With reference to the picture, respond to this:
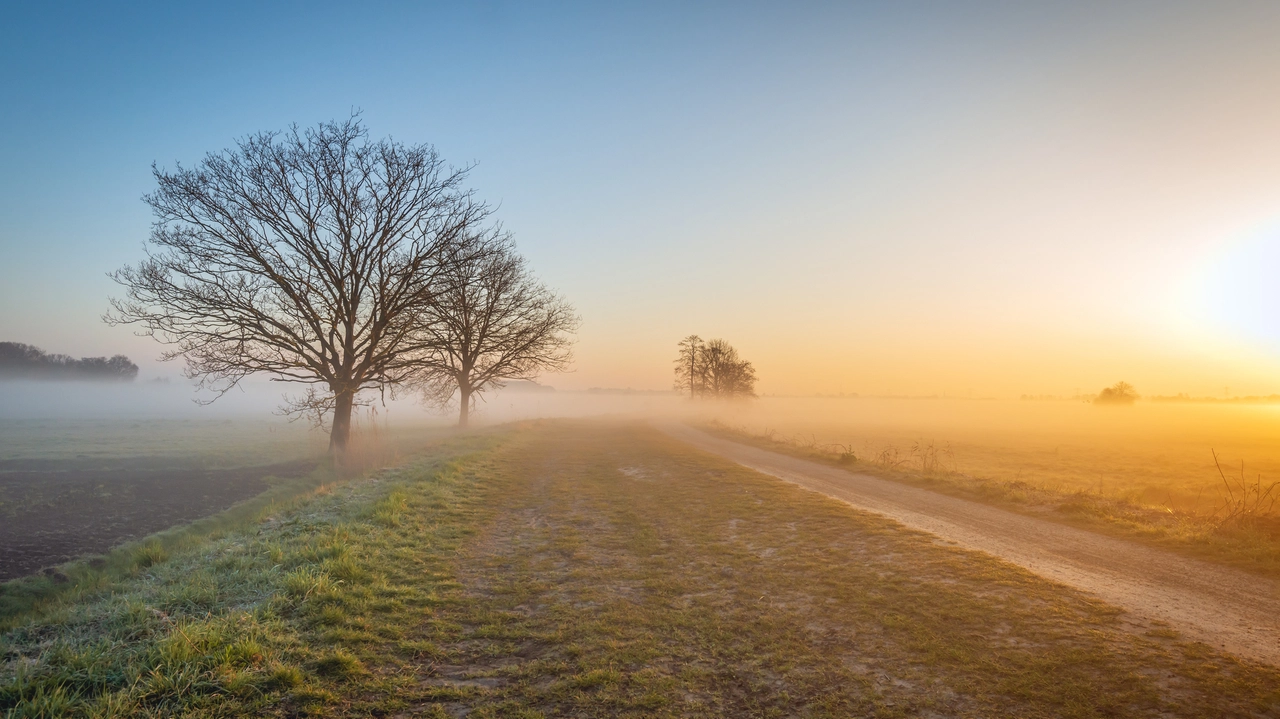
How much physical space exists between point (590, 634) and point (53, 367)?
11356 centimetres

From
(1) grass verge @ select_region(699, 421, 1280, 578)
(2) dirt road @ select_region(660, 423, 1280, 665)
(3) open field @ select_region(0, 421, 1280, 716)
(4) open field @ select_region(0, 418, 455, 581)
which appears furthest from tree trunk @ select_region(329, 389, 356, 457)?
(1) grass verge @ select_region(699, 421, 1280, 578)

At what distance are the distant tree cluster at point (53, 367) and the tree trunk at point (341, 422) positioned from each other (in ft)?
288

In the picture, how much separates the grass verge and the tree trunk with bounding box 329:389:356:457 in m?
19.5

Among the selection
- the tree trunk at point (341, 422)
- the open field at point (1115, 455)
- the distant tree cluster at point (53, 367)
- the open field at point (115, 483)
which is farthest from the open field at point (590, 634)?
the distant tree cluster at point (53, 367)

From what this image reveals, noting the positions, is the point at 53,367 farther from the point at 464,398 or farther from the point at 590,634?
the point at 590,634

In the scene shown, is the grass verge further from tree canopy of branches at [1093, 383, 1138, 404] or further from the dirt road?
tree canopy of branches at [1093, 383, 1138, 404]

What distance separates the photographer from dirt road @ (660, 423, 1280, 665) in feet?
17.7

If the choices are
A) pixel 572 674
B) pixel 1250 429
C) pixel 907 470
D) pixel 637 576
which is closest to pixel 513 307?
pixel 907 470

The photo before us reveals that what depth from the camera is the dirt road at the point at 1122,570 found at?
541cm

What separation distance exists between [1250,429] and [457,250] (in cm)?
6820

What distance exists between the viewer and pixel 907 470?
1770 centimetres

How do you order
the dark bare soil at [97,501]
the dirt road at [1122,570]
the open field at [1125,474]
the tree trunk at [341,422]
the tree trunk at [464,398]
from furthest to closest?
the tree trunk at [464,398] → the tree trunk at [341,422] → the dark bare soil at [97,501] → the open field at [1125,474] → the dirt road at [1122,570]

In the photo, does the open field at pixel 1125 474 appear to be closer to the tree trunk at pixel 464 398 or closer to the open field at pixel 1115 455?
the open field at pixel 1115 455

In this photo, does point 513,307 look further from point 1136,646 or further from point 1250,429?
point 1250,429
